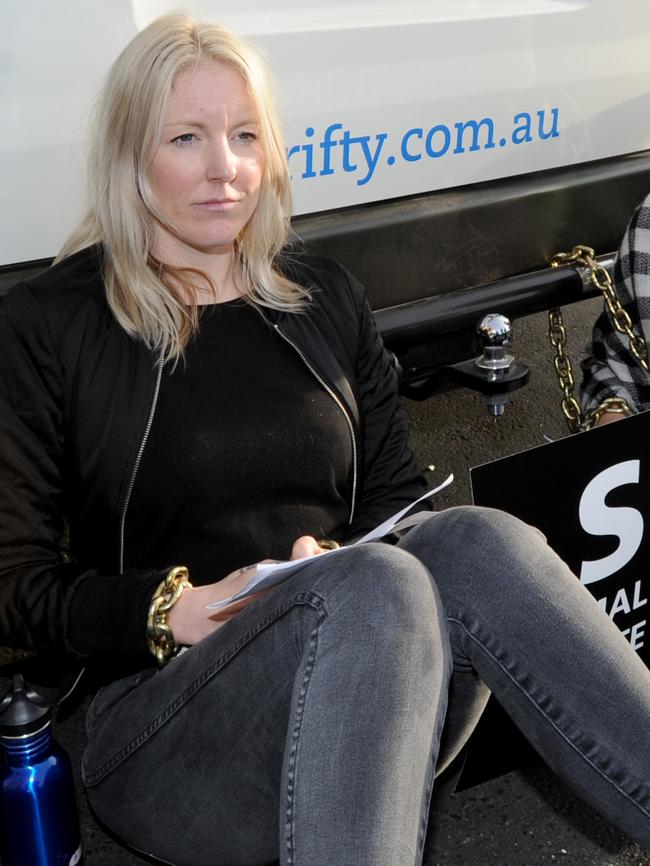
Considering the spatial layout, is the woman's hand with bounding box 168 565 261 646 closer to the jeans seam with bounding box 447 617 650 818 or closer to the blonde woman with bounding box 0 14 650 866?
the blonde woman with bounding box 0 14 650 866

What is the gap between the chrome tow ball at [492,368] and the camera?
2.79 metres

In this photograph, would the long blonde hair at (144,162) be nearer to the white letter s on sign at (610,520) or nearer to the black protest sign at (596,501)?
the black protest sign at (596,501)

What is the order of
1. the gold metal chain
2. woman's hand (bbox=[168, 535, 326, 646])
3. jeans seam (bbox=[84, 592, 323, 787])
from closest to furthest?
jeans seam (bbox=[84, 592, 323, 787])
woman's hand (bbox=[168, 535, 326, 646])
the gold metal chain

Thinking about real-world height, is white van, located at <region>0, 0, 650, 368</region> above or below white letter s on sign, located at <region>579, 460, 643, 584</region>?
above

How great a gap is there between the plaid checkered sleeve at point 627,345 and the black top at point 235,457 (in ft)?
2.26

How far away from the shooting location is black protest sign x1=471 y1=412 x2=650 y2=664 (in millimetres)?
2002

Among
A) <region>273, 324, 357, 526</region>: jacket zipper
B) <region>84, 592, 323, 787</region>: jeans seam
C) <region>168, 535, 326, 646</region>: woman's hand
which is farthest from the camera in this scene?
<region>273, 324, 357, 526</region>: jacket zipper

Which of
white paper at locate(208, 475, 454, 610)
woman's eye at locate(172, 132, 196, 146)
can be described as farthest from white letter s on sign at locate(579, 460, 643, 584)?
woman's eye at locate(172, 132, 196, 146)

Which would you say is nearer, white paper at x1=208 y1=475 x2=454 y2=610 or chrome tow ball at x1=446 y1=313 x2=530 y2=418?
white paper at x1=208 y1=475 x2=454 y2=610

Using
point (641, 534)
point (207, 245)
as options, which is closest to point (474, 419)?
point (641, 534)

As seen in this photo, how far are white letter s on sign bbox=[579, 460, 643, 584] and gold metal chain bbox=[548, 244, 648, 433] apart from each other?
0.32 meters

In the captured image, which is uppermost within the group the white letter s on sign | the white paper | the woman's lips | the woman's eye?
the woman's eye

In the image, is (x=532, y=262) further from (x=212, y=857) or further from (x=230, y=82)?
(x=212, y=857)

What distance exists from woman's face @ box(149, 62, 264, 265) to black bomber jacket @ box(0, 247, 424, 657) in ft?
0.57
